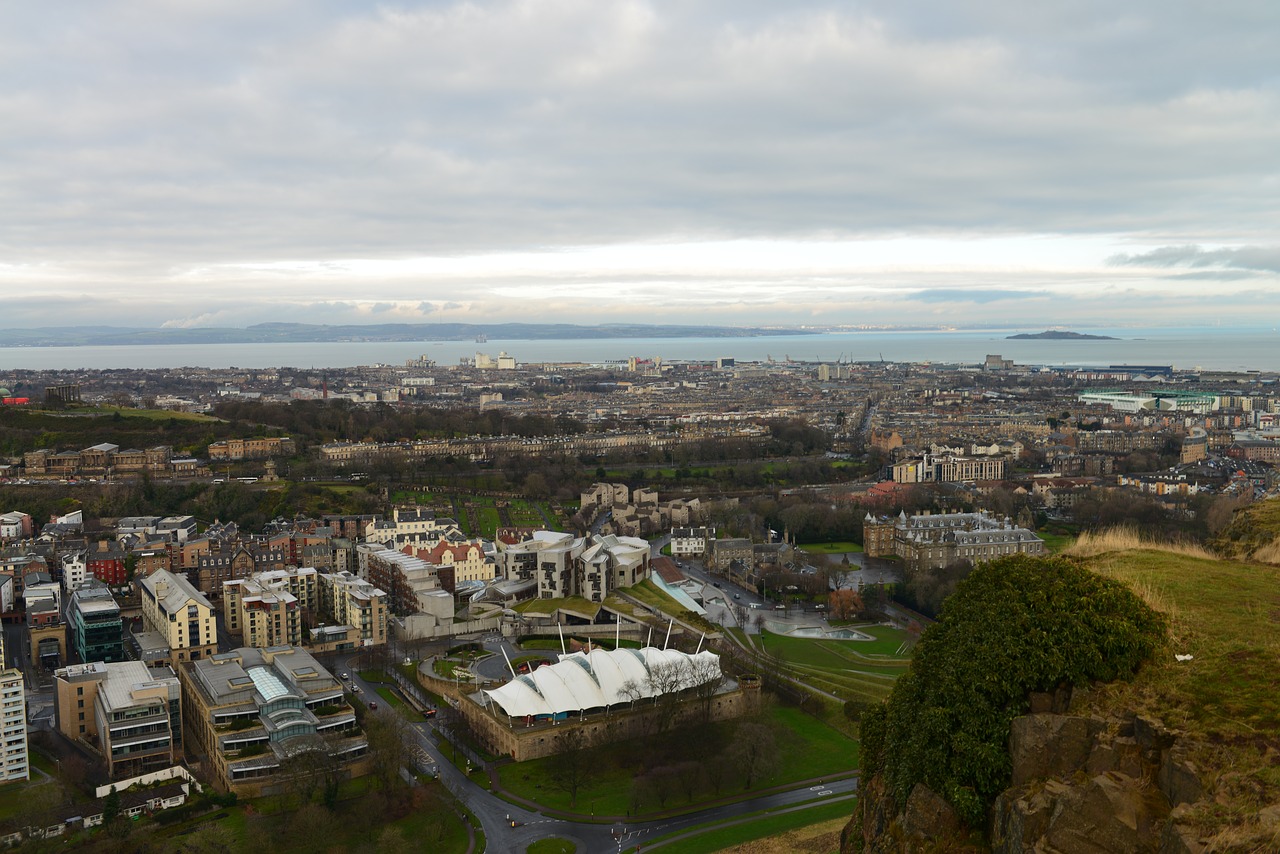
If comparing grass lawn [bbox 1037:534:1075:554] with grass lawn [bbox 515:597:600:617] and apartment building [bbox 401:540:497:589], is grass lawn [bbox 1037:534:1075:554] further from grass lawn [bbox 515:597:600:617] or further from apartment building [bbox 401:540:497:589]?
apartment building [bbox 401:540:497:589]

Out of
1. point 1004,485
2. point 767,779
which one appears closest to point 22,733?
point 767,779

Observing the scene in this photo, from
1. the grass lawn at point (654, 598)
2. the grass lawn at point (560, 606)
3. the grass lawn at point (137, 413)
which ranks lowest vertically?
the grass lawn at point (560, 606)

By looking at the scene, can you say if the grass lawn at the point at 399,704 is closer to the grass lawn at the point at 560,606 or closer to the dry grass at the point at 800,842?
the grass lawn at the point at 560,606

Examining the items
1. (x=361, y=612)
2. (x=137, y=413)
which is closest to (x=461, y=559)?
(x=361, y=612)

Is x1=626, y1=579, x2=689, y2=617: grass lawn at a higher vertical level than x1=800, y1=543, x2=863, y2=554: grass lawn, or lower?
higher

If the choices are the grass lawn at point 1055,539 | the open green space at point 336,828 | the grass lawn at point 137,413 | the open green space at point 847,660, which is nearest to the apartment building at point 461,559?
the open green space at point 847,660

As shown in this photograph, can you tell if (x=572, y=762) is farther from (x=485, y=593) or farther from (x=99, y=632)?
(x=485, y=593)

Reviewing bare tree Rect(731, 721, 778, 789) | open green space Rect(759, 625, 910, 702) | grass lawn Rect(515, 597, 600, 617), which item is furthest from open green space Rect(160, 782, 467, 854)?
grass lawn Rect(515, 597, 600, 617)
